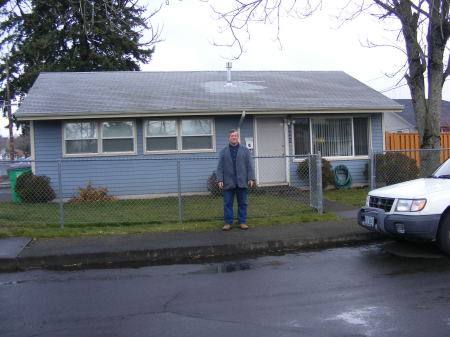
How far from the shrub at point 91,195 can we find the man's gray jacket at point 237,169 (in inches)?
210

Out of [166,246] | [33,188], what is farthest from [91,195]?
[166,246]

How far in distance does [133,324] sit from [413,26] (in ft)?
33.1

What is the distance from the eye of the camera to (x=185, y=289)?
511 centimetres

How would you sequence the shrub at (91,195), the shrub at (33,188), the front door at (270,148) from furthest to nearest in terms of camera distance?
1. the front door at (270,148)
2. the shrub at (91,195)
3. the shrub at (33,188)

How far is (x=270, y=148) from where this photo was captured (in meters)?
13.8

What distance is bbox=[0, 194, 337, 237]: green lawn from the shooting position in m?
8.38

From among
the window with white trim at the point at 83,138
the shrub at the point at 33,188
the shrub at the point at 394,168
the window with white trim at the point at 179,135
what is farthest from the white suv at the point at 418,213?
the shrub at the point at 33,188

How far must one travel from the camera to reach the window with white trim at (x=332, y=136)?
14.1 m

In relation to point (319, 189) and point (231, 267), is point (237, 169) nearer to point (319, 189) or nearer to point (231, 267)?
point (319, 189)

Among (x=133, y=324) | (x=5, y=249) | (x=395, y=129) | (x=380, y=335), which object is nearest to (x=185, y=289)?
(x=133, y=324)

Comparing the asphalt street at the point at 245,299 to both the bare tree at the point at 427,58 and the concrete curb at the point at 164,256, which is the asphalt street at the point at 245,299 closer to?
the concrete curb at the point at 164,256

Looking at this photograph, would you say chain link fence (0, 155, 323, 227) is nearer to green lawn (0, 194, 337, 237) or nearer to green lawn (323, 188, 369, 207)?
green lawn (0, 194, 337, 237)

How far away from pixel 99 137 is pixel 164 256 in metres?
7.03

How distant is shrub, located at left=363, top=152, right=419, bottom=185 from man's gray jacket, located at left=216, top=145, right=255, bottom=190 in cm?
570
